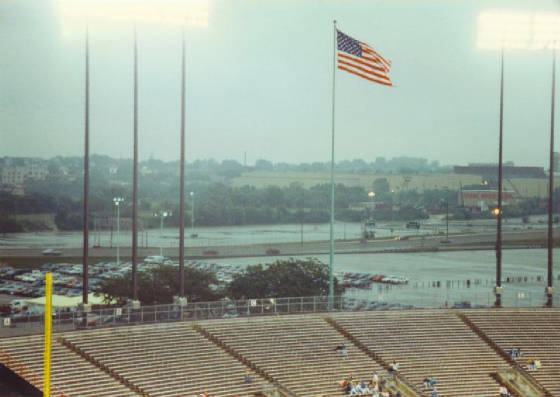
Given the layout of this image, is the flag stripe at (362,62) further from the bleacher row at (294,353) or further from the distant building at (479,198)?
the distant building at (479,198)

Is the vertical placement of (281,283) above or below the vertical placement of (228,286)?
above

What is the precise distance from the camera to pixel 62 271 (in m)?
51.8

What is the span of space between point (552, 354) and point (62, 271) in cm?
3341

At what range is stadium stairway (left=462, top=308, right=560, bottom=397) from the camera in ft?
86.2

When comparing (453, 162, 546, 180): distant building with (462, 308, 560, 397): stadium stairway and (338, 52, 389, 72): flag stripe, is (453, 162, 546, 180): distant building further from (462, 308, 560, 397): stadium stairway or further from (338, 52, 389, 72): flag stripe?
(338, 52, 389, 72): flag stripe

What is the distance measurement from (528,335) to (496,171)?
51.8 metres

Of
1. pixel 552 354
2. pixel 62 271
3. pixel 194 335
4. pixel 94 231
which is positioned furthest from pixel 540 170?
pixel 194 335

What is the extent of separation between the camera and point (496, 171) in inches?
3088

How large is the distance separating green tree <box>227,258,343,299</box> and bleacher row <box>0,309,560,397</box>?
35.5 feet

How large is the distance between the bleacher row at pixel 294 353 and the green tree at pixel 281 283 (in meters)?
10.8

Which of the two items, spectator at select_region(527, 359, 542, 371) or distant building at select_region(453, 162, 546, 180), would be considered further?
distant building at select_region(453, 162, 546, 180)

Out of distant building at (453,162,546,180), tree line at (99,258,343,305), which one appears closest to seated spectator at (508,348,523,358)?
tree line at (99,258,343,305)

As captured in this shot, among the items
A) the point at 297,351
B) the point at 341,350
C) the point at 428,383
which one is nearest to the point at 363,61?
the point at 341,350

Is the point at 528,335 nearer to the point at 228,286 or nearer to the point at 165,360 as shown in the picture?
the point at 165,360
